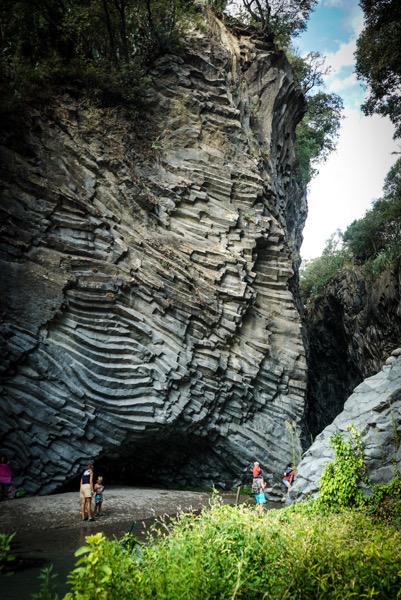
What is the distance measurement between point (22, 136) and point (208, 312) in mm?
9123

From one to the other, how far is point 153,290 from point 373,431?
27.2 ft

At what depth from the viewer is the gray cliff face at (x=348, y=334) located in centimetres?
2145

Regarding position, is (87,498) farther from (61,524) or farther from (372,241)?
(372,241)

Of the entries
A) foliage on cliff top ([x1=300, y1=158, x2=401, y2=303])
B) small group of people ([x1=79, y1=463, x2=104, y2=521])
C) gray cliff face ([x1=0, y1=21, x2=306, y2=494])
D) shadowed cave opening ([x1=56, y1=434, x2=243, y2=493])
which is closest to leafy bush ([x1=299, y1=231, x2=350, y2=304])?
foliage on cliff top ([x1=300, y1=158, x2=401, y2=303])

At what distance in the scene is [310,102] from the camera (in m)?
32.9

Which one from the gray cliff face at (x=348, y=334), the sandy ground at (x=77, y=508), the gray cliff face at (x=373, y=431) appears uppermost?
the gray cliff face at (x=348, y=334)

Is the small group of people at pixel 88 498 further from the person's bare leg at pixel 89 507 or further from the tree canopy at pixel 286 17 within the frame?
the tree canopy at pixel 286 17

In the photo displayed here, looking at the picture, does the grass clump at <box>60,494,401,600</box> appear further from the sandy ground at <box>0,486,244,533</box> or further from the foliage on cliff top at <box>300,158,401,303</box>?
the foliage on cliff top at <box>300,158,401,303</box>

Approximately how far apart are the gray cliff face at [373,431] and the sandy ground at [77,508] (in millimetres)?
3616

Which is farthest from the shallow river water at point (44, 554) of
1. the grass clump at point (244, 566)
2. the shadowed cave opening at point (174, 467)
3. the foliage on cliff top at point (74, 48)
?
the foliage on cliff top at point (74, 48)

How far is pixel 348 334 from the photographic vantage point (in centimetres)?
2639

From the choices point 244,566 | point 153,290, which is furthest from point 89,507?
point 153,290

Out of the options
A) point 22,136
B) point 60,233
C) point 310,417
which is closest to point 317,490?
point 60,233

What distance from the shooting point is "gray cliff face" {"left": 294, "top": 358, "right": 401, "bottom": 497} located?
10391 mm
